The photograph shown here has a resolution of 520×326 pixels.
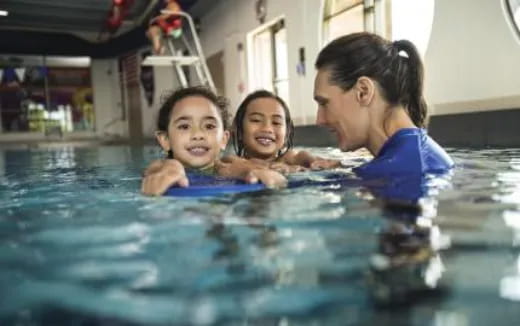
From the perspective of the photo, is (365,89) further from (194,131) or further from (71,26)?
(71,26)

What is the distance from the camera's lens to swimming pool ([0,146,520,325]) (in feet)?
2.39

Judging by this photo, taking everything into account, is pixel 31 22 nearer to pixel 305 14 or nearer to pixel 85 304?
pixel 305 14

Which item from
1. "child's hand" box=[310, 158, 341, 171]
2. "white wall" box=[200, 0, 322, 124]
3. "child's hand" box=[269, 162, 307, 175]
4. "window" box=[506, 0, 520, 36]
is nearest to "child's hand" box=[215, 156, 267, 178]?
"child's hand" box=[269, 162, 307, 175]

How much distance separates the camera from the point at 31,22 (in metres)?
13.9

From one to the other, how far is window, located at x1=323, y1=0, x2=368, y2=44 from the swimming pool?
19.6 feet

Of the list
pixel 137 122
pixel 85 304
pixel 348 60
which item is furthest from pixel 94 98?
pixel 85 304

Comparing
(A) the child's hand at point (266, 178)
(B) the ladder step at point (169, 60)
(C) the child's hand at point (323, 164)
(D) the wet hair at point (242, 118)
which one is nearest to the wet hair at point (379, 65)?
(A) the child's hand at point (266, 178)

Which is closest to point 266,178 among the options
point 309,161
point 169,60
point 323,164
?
point 323,164

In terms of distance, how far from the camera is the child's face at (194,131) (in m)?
2.46

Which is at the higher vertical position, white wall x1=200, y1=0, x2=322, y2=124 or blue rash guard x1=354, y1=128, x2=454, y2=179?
white wall x1=200, y1=0, x2=322, y2=124

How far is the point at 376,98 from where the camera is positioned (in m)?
2.22

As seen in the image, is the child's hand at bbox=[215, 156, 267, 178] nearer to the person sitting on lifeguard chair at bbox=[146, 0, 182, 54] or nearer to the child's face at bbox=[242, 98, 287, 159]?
the child's face at bbox=[242, 98, 287, 159]

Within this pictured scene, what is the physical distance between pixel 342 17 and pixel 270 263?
735 cm

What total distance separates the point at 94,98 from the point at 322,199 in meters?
18.3
